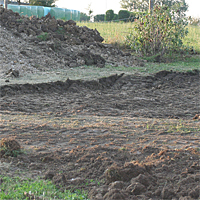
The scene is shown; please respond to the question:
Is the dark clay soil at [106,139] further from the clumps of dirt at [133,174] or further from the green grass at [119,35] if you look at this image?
the green grass at [119,35]

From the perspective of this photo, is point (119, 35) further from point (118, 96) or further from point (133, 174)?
point (133, 174)

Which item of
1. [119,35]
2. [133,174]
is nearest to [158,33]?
[119,35]

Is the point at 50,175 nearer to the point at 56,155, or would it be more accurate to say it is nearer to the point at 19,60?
the point at 56,155

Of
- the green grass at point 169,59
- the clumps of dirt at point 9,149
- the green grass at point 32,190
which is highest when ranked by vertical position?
the green grass at point 169,59

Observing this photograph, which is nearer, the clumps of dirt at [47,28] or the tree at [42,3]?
the clumps of dirt at [47,28]

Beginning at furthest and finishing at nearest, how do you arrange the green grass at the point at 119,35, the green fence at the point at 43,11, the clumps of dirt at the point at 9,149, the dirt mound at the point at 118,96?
the green fence at the point at 43,11
the green grass at the point at 119,35
the dirt mound at the point at 118,96
the clumps of dirt at the point at 9,149

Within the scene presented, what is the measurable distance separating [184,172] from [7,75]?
19.7 feet

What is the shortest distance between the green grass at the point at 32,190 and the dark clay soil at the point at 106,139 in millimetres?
90

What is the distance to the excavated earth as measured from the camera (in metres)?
2.52

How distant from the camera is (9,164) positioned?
9.35ft

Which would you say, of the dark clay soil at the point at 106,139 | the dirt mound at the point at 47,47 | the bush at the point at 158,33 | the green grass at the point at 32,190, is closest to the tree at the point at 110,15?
the dirt mound at the point at 47,47

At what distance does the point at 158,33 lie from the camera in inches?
460

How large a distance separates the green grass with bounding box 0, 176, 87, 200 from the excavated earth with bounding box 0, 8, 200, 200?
0.30 ft

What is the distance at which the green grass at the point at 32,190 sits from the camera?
2293mm
